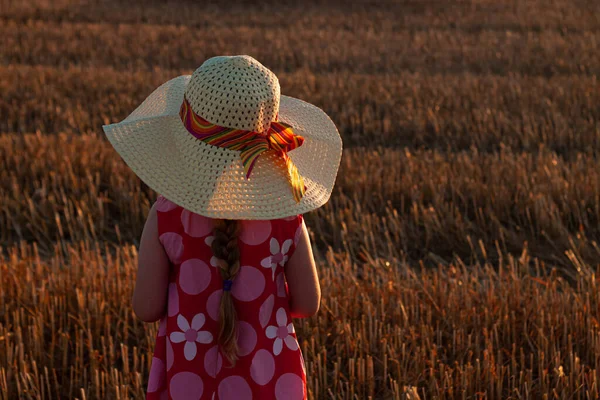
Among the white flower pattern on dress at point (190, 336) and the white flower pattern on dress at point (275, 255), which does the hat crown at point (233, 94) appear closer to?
the white flower pattern on dress at point (275, 255)

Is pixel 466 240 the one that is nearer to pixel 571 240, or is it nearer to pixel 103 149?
pixel 571 240

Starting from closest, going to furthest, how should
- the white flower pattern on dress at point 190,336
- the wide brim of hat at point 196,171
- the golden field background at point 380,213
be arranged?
1. the wide brim of hat at point 196,171
2. the white flower pattern on dress at point 190,336
3. the golden field background at point 380,213

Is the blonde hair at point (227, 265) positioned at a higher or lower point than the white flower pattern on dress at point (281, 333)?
higher

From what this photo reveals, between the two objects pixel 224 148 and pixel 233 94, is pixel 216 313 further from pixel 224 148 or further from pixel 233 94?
pixel 233 94

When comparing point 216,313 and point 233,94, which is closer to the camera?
point 233,94

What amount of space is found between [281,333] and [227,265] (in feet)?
0.82

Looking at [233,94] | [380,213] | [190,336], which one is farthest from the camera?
[380,213]

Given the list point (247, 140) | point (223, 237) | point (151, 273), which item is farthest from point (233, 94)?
point (151, 273)

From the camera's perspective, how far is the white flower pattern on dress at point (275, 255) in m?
1.95

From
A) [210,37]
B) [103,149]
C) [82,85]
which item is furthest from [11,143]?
[210,37]

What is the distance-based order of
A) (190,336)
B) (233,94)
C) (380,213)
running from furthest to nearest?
(380,213) < (190,336) < (233,94)

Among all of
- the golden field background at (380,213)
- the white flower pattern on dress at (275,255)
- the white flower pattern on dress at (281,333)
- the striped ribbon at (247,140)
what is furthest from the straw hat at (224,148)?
the golden field background at (380,213)

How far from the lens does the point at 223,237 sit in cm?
190

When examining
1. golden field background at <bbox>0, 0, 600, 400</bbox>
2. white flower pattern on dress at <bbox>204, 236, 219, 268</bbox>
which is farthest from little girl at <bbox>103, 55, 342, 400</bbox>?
golden field background at <bbox>0, 0, 600, 400</bbox>
